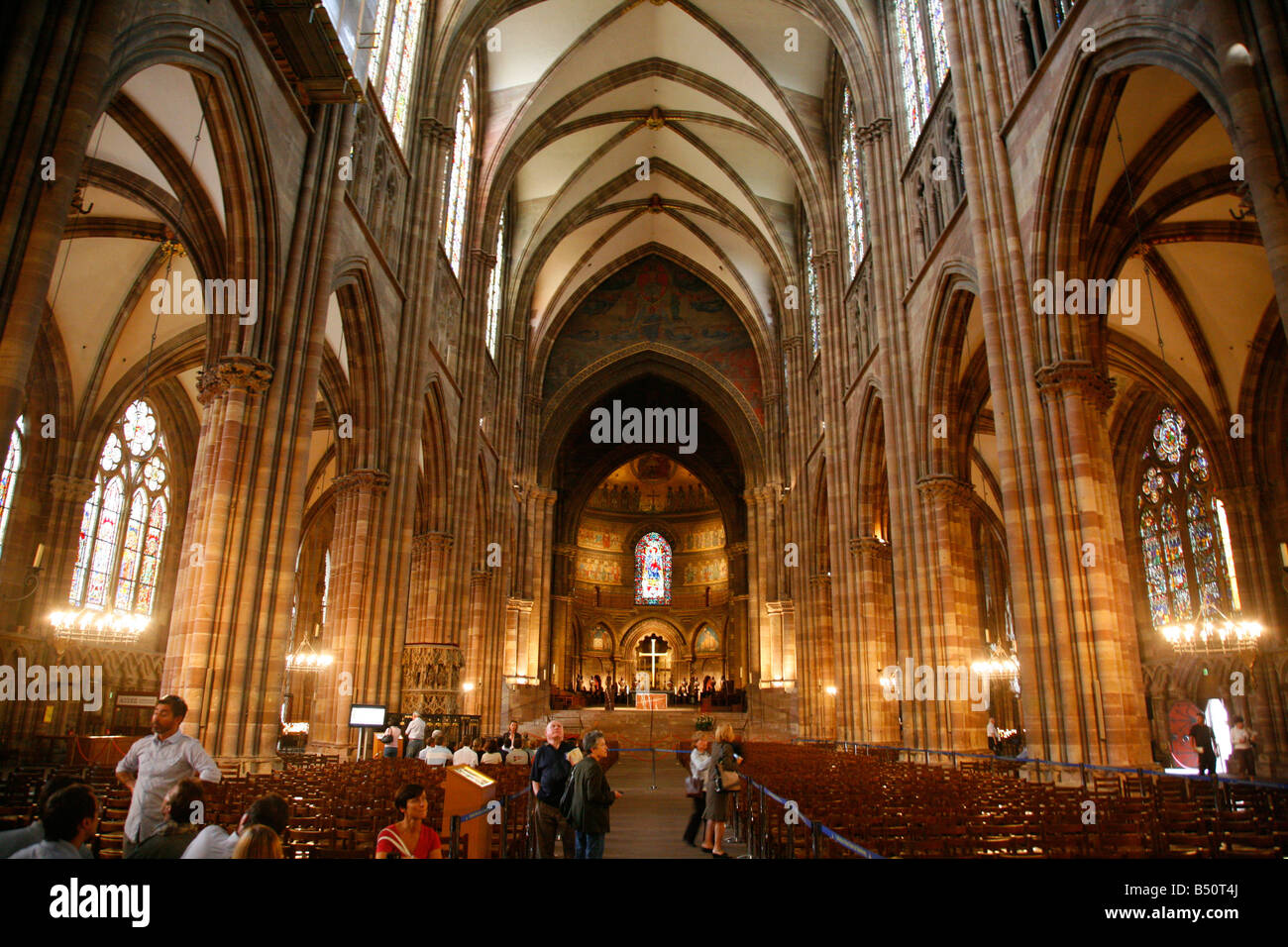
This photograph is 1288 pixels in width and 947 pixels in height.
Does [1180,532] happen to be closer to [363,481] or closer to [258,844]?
[363,481]

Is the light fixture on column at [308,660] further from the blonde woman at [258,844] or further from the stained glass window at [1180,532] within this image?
the stained glass window at [1180,532]

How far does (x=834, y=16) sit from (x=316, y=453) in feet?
73.8

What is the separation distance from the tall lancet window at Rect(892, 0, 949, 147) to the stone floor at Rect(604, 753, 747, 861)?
14.3m

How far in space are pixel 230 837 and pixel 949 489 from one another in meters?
15.4

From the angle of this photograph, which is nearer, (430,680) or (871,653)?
(430,680)

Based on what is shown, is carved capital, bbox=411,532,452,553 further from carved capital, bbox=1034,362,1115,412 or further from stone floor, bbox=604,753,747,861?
carved capital, bbox=1034,362,1115,412

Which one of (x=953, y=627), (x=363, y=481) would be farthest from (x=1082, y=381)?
(x=363, y=481)

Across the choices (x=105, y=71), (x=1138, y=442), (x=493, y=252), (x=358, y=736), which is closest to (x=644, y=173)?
(x=493, y=252)

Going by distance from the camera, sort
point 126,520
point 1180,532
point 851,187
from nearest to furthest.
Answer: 1. point 1180,532
2. point 126,520
3. point 851,187

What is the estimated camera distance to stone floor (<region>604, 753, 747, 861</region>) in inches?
351

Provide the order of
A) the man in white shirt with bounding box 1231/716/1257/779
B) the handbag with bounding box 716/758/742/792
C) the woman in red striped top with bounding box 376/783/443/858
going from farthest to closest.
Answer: the man in white shirt with bounding box 1231/716/1257/779
the handbag with bounding box 716/758/742/792
the woman in red striped top with bounding box 376/783/443/858

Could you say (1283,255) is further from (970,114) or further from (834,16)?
(834,16)

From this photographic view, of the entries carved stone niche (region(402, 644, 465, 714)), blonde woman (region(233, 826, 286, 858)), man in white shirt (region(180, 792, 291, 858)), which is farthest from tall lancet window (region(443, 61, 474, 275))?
blonde woman (region(233, 826, 286, 858))

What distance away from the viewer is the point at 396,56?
18.3 metres
